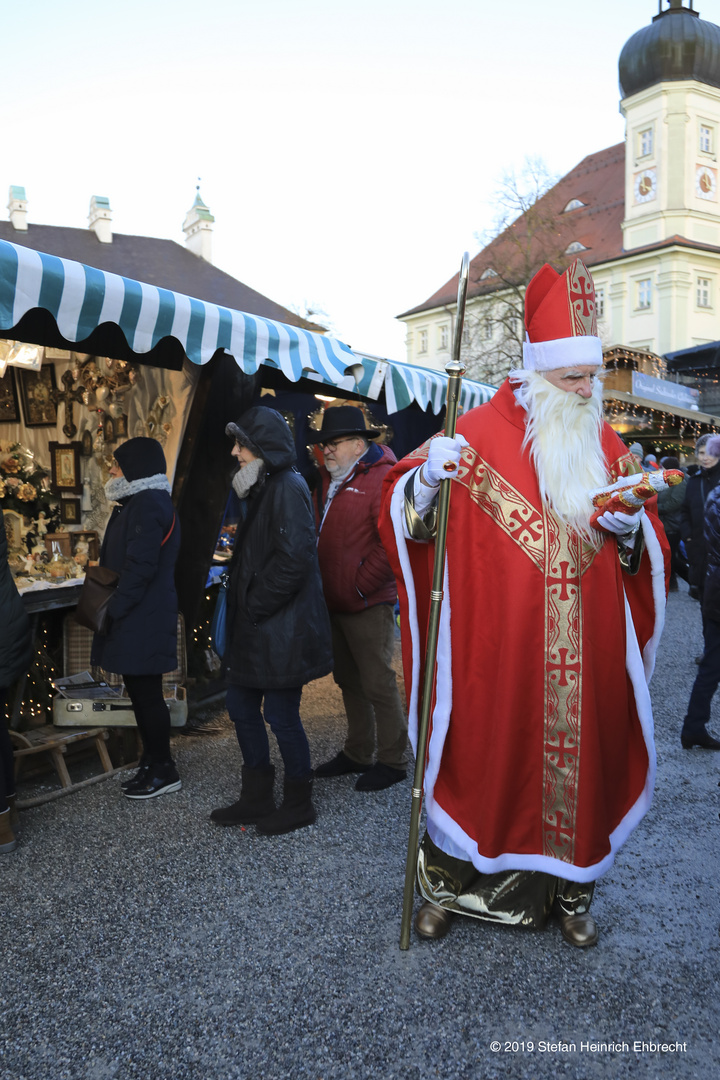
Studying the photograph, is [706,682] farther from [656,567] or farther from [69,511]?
[69,511]

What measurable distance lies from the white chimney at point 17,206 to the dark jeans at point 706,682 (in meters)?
22.7

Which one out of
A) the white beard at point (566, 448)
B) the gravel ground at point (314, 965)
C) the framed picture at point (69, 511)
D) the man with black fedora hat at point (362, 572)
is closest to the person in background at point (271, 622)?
the gravel ground at point (314, 965)

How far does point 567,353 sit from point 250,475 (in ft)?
4.89

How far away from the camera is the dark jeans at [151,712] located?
3.89 m

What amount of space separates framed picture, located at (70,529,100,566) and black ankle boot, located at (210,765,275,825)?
270 cm

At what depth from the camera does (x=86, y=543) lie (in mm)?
5895

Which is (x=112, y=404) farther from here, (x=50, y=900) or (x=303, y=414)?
(x=50, y=900)

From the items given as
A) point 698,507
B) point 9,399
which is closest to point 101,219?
point 9,399

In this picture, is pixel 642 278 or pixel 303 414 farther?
pixel 642 278

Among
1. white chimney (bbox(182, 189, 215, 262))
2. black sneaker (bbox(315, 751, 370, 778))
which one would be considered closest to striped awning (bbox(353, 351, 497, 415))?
black sneaker (bbox(315, 751, 370, 778))

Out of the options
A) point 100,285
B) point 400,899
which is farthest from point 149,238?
point 400,899

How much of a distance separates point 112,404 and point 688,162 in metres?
37.2

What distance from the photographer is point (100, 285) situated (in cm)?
338

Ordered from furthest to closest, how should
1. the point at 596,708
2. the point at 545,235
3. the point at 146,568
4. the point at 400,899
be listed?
1. the point at 545,235
2. the point at 146,568
3. the point at 400,899
4. the point at 596,708
